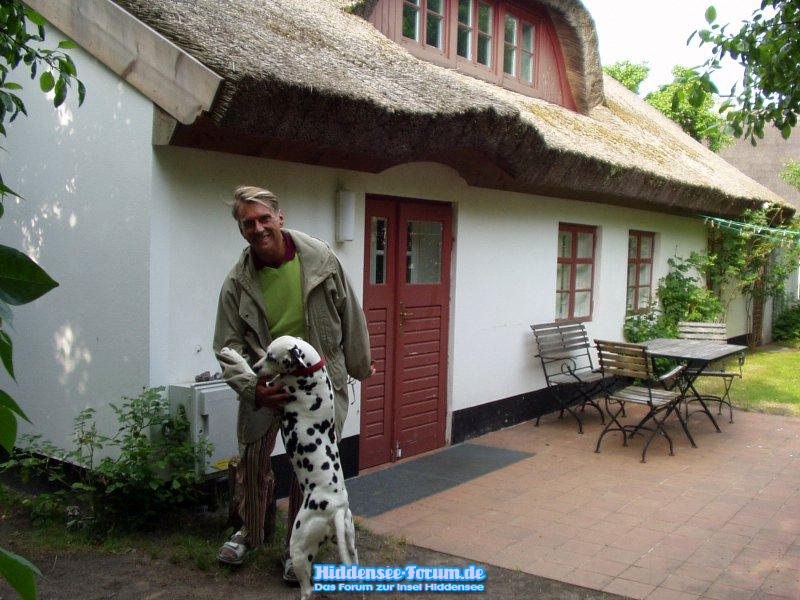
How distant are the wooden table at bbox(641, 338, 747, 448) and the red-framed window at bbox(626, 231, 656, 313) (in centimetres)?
159

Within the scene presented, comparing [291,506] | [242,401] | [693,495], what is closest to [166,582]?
[291,506]

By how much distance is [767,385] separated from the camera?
1019cm

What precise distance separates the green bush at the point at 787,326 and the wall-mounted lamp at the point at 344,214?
1309cm

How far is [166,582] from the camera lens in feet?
12.5

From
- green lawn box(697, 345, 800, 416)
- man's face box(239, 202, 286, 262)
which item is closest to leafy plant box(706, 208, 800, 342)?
green lawn box(697, 345, 800, 416)

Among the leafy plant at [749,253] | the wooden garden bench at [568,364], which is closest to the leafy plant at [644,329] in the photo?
the wooden garden bench at [568,364]

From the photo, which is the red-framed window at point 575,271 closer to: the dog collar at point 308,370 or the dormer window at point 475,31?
the dormer window at point 475,31

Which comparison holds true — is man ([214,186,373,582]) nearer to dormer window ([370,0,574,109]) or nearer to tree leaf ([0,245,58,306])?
tree leaf ([0,245,58,306])

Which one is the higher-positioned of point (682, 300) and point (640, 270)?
point (640, 270)

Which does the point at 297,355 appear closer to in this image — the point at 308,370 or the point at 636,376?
the point at 308,370

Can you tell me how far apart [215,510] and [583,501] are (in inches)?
97.1

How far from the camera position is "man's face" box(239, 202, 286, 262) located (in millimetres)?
3414

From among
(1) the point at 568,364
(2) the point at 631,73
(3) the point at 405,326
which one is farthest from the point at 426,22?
(2) the point at 631,73

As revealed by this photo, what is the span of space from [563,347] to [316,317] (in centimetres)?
496
